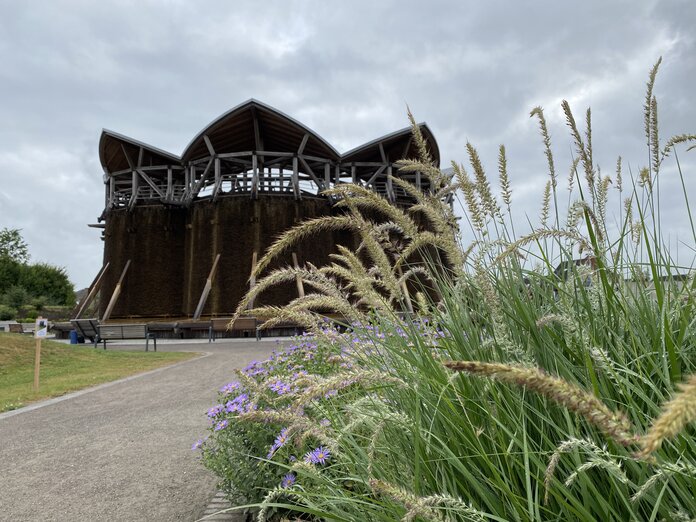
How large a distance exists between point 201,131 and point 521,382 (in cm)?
2702

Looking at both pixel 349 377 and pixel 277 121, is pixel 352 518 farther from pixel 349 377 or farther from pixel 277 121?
pixel 277 121

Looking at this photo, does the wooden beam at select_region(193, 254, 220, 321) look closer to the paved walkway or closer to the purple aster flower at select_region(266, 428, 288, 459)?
the paved walkway

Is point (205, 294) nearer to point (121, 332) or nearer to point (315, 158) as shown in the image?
point (121, 332)

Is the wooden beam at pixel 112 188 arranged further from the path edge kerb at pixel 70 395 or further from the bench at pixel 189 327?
the path edge kerb at pixel 70 395

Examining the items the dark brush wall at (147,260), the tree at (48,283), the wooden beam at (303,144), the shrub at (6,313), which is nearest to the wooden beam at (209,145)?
the dark brush wall at (147,260)

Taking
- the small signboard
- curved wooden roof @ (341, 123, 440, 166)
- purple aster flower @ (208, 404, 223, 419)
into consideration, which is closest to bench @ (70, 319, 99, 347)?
the small signboard

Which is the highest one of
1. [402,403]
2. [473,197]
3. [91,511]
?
[473,197]

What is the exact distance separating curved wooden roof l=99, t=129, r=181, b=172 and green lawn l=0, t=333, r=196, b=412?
646 inches

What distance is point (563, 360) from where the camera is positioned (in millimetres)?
1458

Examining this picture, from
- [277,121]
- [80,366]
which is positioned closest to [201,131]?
[277,121]

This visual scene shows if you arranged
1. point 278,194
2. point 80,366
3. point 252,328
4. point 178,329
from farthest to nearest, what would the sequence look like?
1. point 278,194
2. point 178,329
3. point 252,328
4. point 80,366

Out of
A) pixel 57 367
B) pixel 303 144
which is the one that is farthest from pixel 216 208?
pixel 57 367

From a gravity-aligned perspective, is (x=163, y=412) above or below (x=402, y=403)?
below

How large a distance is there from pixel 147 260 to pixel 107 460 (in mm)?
24274
